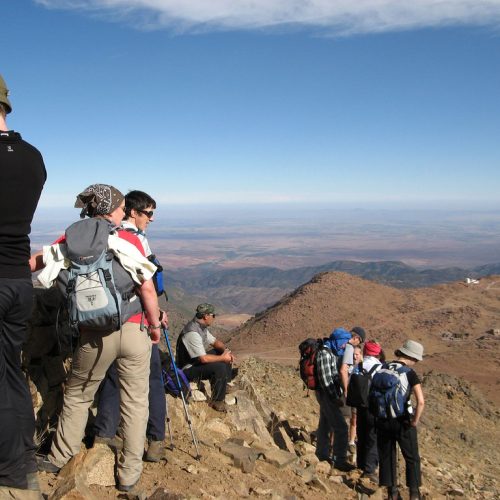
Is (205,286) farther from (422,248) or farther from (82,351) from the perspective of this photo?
(82,351)

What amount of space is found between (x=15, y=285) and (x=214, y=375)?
157 inches

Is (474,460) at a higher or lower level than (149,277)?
lower

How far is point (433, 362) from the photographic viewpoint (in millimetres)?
18578

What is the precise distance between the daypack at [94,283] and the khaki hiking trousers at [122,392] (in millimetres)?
195

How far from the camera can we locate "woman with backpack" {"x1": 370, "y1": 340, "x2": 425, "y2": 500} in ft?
17.5

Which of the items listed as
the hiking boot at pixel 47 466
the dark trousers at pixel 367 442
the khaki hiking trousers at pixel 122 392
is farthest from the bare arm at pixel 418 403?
the hiking boot at pixel 47 466

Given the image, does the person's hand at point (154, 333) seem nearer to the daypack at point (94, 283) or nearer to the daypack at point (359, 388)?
the daypack at point (94, 283)

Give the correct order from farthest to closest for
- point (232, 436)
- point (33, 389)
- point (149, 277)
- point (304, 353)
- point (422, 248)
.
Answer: point (422, 248)
point (304, 353)
point (232, 436)
point (33, 389)
point (149, 277)

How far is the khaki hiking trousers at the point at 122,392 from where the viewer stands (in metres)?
3.62

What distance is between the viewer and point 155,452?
4262mm

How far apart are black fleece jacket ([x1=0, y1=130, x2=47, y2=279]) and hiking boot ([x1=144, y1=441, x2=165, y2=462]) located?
2.20 meters

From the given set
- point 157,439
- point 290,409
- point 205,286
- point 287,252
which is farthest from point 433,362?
point 287,252

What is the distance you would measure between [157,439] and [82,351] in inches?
50.3

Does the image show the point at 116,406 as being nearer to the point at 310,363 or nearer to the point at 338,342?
the point at 310,363
